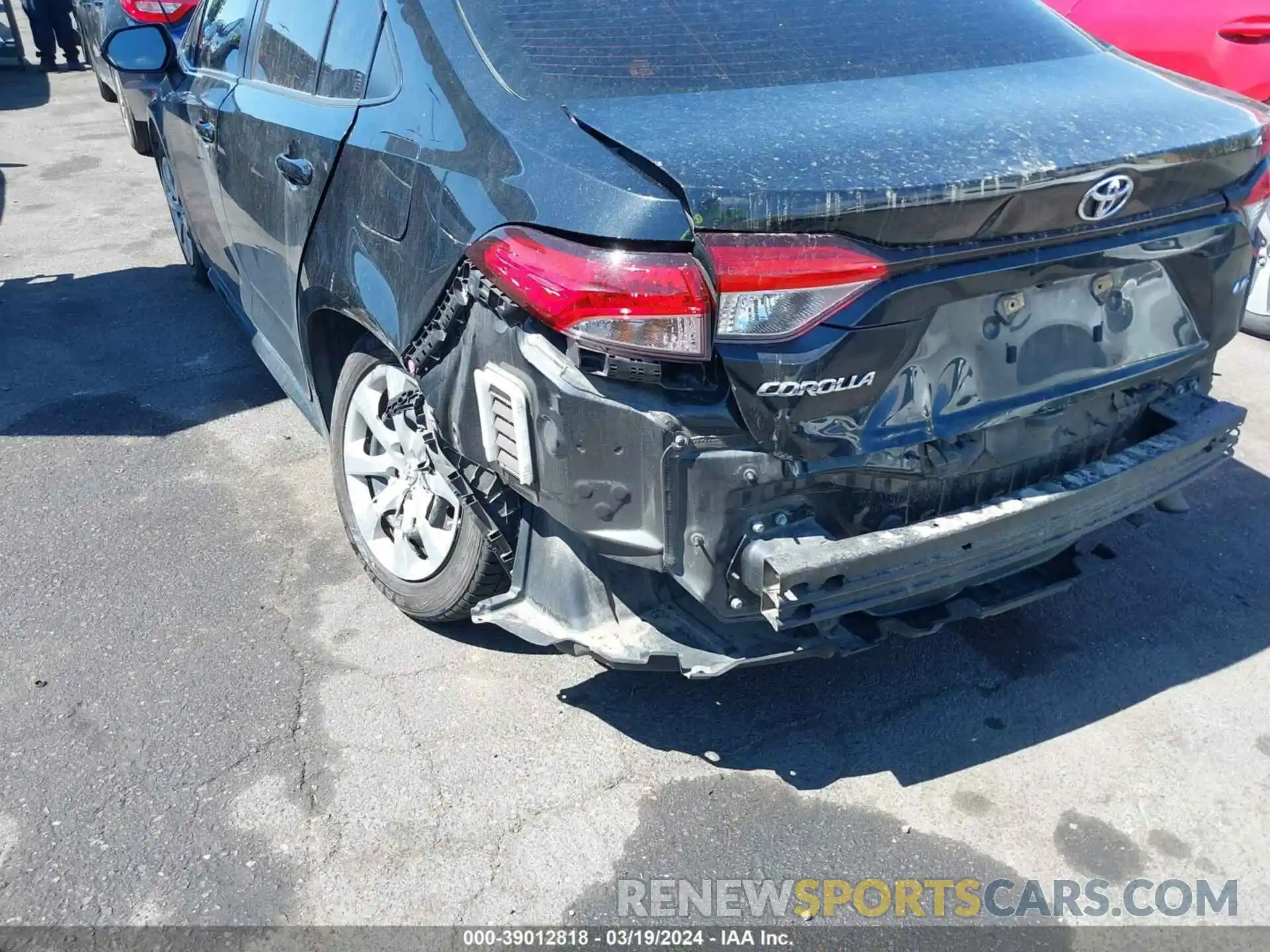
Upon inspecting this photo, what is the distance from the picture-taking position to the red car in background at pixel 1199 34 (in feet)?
15.8

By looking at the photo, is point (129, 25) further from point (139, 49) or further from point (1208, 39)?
point (1208, 39)

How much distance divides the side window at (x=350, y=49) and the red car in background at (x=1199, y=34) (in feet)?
10.6

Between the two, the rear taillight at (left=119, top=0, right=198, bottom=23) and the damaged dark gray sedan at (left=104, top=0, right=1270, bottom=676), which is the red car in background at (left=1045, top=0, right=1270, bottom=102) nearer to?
the damaged dark gray sedan at (left=104, top=0, right=1270, bottom=676)

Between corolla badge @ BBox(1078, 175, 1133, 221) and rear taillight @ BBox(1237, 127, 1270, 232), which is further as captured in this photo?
rear taillight @ BBox(1237, 127, 1270, 232)

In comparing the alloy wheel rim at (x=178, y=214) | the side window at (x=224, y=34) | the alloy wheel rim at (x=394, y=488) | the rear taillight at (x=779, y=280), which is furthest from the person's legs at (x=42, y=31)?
the rear taillight at (x=779, y=280)

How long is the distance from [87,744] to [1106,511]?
2.65 meters

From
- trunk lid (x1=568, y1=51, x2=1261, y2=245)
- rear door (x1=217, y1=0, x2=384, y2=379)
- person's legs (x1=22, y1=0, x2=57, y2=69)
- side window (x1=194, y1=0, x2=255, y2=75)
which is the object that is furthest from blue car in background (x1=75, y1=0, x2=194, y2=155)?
trunk lid (x1=568, y1=51, x2=1261, y2=245)

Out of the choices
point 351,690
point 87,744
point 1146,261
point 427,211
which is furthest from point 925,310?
point 87,744

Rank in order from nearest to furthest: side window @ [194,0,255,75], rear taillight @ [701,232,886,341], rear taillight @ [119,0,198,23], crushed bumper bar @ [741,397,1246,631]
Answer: rear taillight @ [701,232,886,341]
crushed bumper bar @ [741,397,1246,631]
side window @ [194,0,255,75]
rear taillight @ [119,0,198,23]

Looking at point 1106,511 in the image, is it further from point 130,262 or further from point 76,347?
point 130,262

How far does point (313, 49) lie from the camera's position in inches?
123

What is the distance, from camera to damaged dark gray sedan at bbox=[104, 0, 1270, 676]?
6.66 ft

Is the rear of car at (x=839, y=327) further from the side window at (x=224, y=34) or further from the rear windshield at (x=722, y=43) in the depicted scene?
the side window at (x=224, y=34)

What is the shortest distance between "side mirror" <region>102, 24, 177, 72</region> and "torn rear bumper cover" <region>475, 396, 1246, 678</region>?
9.78 ft
